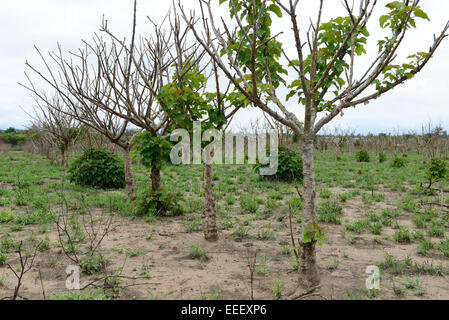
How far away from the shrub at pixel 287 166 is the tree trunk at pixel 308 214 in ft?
21.6

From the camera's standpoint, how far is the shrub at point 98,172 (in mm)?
8484

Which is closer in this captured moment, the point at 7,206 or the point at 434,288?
the point at 434,288

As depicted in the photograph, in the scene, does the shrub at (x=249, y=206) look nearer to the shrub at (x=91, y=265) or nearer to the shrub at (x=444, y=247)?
the shrub at (x=444, y=247)

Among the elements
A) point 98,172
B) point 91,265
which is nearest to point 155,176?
point 91,265

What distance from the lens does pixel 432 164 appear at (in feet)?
25.2

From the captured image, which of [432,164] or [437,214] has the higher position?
[432,164]

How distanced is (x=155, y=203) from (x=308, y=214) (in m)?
3.63

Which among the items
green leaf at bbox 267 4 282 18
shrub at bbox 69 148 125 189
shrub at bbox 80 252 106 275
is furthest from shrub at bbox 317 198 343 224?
shrub at bbox 69 148 125 189

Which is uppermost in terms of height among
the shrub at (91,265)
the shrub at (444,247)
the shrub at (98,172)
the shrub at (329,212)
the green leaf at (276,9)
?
the green leaf at (276,9)

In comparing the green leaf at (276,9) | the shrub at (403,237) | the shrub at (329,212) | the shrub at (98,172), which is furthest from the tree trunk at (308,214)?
the shrub at (98,172)

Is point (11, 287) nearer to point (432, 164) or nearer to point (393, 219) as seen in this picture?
point (393, 219)

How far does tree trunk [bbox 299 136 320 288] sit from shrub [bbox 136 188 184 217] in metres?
3.42
